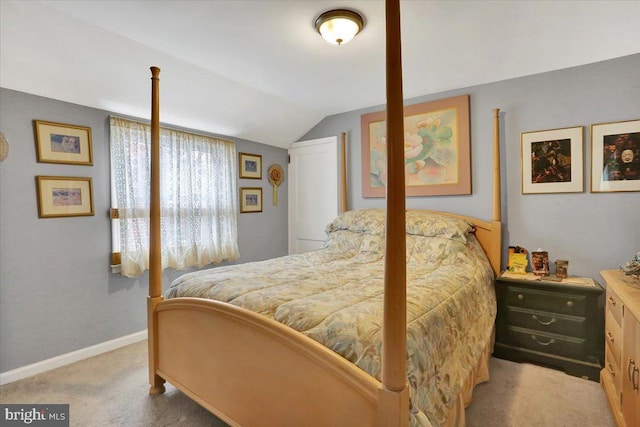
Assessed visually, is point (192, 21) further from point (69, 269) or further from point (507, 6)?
point (69, 269)

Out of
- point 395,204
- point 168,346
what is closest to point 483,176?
point 395,204

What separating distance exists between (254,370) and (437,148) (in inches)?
102

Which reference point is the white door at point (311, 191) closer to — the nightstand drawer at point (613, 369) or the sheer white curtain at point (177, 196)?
the sheer white curtain at point (177, 196)

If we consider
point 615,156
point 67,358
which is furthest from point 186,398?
point 615,156

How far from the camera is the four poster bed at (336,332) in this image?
0.99 metres

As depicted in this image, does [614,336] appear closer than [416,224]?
Yes

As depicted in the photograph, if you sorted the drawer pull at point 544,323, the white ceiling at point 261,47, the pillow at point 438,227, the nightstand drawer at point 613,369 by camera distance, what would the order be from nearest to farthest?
the nightstand drawer at point 613,369
the white ceiling at point 261,47
the drawer pull at point 544,323
the pillow at point 438,227

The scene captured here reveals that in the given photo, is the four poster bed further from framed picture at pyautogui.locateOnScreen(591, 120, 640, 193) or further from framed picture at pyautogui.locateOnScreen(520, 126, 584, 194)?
framed picture at pyautogui.locateOnScreen(591, 120, 640, 193)

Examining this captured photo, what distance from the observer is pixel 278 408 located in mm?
1330

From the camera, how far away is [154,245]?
6.55 ft

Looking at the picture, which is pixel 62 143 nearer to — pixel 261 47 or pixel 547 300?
pixel 261 47

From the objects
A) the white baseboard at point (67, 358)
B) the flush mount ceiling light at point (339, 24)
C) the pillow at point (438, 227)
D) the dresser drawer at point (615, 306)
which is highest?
the flush mount ceiling light at point (339, 24)

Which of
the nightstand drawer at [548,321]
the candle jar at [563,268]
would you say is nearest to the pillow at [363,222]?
the nightstand drawer at [548,321]

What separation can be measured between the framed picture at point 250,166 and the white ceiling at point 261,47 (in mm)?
765
